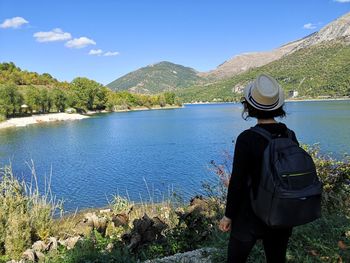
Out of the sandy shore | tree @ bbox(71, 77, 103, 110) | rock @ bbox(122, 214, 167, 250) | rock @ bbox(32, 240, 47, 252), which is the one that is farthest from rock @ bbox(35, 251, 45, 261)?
tree @ bbox(71, 77, 103, 110)

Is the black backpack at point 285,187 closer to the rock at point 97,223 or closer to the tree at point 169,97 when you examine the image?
the rock at point 97,223

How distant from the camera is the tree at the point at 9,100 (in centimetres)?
5569

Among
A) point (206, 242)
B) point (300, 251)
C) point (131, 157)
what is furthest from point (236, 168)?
point (131, 157)

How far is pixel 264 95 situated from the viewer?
2.14m

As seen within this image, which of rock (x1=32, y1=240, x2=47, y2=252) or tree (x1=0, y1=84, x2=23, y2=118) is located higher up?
tree (x1=0, y1=84, x2=23, y2=118)

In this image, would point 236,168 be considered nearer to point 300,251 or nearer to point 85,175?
point 300,251

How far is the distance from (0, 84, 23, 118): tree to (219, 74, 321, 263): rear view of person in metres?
59.2

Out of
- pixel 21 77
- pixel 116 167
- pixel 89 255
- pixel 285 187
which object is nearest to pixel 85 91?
pixel 21 77

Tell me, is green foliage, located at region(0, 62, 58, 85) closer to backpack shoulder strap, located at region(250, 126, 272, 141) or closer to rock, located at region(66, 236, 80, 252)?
rock, located at region(66, 236, 80, 252)

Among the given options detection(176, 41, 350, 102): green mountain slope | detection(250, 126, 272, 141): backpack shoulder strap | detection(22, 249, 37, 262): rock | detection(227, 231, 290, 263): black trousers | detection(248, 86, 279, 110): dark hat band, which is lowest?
detection(22, 249, 37, 262): rock

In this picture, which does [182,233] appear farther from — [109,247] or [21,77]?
[21,77]

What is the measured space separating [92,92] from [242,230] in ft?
302

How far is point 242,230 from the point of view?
7.00 ft

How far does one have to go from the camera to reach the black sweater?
→ 2.04 meters
